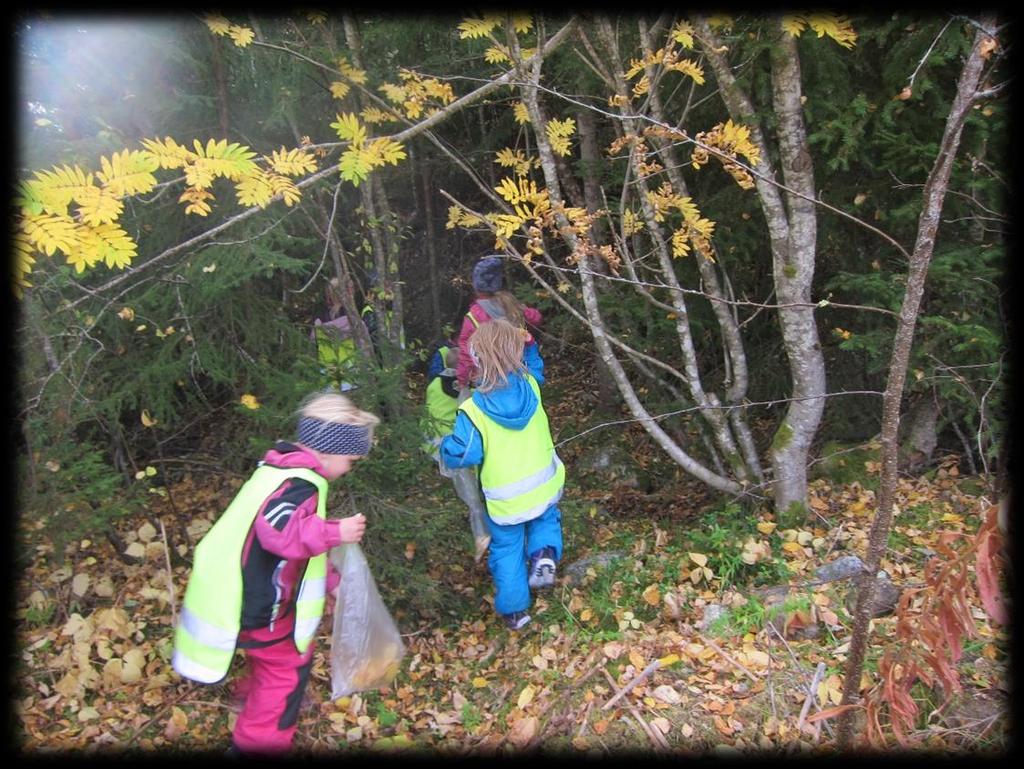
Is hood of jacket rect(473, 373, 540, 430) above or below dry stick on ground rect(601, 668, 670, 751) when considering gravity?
above

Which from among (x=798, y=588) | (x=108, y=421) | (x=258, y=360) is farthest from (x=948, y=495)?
(x=108, y=421)

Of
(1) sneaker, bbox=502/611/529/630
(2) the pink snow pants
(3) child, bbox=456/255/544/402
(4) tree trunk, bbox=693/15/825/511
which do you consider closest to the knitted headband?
(2) the pink snow pants

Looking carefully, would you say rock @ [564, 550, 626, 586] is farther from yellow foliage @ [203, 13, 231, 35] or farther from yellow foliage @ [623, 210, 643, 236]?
yellow foliage @ [203, 13, 231, 35]

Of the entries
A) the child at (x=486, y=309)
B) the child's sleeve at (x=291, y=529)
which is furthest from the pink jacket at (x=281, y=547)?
the child at (x=486, y=309)

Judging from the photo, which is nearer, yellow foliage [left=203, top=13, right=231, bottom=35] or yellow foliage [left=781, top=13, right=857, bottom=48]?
yellow foliage [left=781, top=13, right=857, bottom=48]

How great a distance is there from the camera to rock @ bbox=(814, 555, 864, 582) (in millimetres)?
3760

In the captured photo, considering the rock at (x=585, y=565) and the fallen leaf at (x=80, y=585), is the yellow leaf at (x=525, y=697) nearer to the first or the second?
the rock at (x=585, y=565)

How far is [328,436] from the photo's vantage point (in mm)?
2838

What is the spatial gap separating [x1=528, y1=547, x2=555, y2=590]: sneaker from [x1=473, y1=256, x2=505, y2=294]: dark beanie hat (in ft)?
6.13

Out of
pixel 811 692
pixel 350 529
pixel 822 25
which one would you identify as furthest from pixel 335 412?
pixel 822 25

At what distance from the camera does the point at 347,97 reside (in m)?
4.74

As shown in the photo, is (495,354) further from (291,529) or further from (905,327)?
(905,327)

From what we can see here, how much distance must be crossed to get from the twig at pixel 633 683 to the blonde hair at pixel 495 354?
1.70 metres

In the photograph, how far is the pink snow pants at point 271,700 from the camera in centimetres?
291
